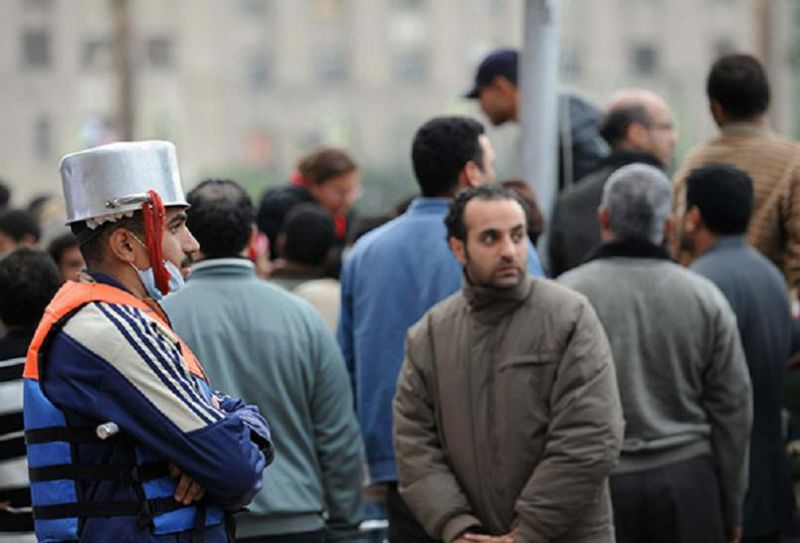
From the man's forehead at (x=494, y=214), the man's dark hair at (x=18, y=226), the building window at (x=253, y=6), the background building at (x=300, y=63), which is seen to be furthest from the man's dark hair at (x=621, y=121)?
the building window at (x=253, y=6)

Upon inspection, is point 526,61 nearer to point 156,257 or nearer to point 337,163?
point 337,163

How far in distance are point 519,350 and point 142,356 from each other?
2.08 meters

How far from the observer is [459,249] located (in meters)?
7.34

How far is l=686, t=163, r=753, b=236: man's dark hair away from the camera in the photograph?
28.0ft

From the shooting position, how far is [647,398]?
7805 millimetres

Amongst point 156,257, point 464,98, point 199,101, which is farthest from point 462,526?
point 199,101

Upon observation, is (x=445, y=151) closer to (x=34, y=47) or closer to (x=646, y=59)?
(x=34, y=47)

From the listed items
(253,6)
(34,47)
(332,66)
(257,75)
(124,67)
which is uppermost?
(124,67)

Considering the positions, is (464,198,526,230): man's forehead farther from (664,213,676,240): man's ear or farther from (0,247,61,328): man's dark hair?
(0,247,61,328): man's dark hair

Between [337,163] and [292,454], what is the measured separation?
5209mm

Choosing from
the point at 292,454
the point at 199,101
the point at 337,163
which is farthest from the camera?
the point at 199,101

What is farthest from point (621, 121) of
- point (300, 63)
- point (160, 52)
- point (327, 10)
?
point (327, 10)

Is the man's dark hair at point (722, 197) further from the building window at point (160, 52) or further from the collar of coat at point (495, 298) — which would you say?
the building window at point (160, 52)

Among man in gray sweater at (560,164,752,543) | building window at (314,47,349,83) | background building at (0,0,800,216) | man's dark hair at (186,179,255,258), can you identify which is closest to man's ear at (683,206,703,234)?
man in gray sweater at (560,164,752,543)
